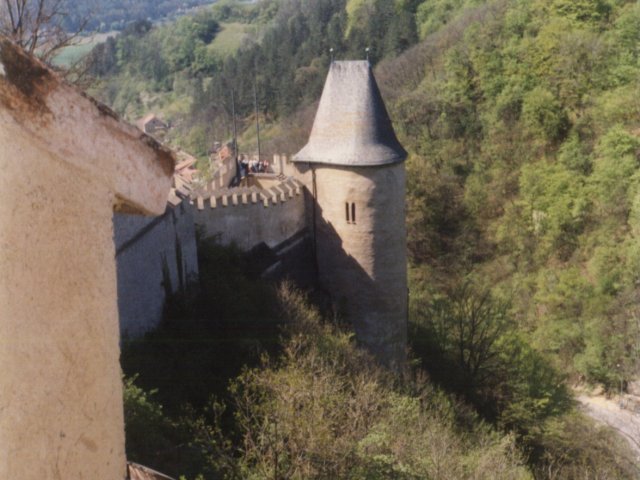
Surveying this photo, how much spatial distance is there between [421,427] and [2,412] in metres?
12.1

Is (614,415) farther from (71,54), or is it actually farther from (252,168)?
(71,54)

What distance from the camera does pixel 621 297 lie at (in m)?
24.6

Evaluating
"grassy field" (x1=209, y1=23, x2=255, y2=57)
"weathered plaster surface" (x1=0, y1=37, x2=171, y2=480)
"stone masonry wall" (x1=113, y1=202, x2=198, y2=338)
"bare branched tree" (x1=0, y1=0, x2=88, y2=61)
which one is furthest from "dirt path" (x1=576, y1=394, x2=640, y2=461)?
"grassy field" (x1=209, y1=23, x2=255, y2=57)

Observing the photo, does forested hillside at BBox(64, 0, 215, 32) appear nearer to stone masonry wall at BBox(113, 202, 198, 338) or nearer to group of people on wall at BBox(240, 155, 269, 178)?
group of people on wall at BBox(240, 155, 269, 178)

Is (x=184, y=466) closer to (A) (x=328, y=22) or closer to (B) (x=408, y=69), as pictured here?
(B) (x=408, y=69)

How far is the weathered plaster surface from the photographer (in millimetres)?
2084

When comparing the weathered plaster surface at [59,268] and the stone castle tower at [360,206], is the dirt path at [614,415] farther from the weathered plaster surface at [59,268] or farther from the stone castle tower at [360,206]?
the weathered plaster surface at [59,268]

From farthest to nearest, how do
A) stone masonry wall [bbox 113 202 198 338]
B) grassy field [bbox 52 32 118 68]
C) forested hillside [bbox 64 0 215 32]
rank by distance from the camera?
forested hillside [bbox 64 0 215 32]
grassy field [bbox 52 32 118 68]
stone masonry wall [bbox 113 202 198 338]

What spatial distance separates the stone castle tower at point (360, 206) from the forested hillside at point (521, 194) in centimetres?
265

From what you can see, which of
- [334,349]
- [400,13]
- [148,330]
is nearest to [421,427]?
[334,349]

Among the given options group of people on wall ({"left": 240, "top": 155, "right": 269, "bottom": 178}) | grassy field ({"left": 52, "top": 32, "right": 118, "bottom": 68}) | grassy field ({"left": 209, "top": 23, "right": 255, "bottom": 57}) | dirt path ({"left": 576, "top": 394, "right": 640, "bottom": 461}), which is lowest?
dirt path ({"left": 576, "top": 394, "right": 640, "bottom": 461})

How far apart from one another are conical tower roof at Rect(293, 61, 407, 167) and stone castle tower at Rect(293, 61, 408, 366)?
0.02m

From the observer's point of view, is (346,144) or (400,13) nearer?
(346,144)

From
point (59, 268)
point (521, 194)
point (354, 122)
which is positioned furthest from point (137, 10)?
point (59, 268)
